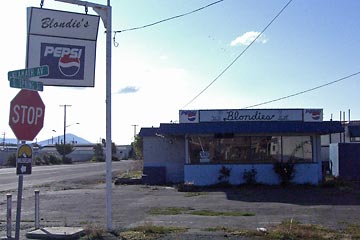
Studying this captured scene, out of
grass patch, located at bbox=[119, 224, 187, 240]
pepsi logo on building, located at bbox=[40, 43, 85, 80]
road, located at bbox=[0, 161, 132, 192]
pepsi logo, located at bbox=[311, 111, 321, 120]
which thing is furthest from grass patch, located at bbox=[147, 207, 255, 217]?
road, located at bbox=[0, 161, 132, 192]

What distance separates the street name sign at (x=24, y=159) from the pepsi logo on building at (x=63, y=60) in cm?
395

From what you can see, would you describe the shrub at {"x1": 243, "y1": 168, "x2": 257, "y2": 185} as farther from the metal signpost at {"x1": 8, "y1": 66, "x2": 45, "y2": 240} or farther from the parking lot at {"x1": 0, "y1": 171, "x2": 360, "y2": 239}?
the metal signpost at {"x1": 8, "y1": 66, "x2": 45, "y2": 240}

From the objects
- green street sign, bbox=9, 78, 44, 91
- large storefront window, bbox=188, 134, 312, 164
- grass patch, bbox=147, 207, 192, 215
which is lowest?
grass patch, bbox=147, 207, 192, 215

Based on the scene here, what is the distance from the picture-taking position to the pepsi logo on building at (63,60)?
13742 mm

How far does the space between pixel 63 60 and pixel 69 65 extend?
0.19 meters

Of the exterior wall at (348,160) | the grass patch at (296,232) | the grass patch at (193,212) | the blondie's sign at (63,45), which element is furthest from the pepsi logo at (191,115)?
the grass patch at (296,232)

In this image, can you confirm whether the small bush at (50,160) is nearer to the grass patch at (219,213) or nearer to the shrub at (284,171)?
the shrub at (284,171)

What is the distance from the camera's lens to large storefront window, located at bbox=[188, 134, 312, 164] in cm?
2849

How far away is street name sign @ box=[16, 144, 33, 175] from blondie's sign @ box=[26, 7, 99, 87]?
3916 mm

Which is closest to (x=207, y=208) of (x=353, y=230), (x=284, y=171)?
(x=353, y=230)

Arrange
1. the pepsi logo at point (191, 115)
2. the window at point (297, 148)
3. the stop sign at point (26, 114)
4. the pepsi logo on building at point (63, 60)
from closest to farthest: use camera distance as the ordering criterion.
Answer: the stop sign at point (26, 114), the pepsi logo on building at point (63, 60), the window at point (297, 148), the pepsi logo at point (191, 115)

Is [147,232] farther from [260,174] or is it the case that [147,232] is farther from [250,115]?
[250,115]

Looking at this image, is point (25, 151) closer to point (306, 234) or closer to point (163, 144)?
point (306, 234)

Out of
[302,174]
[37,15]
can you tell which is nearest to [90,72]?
[37,15]
